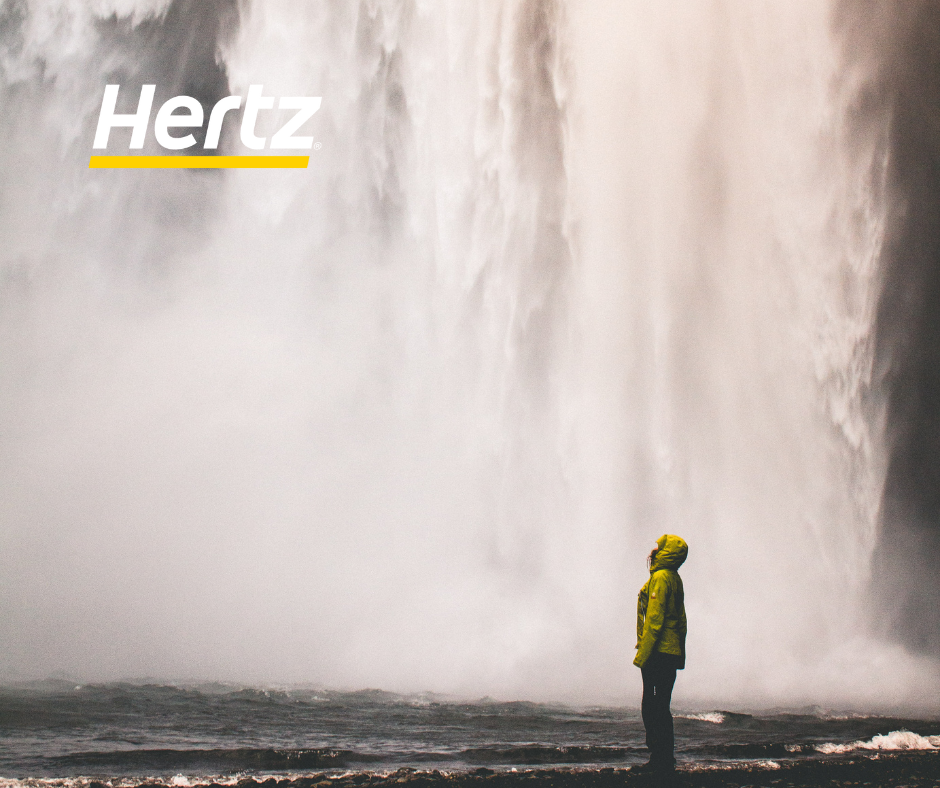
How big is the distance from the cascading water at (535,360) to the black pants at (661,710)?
8.54 metres

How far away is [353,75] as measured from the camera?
22.8 metres

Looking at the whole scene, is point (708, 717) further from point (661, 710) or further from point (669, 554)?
point (669, 554)

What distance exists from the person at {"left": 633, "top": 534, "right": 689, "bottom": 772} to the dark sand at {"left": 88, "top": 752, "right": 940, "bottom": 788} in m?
0.24

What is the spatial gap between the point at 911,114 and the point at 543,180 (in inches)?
363

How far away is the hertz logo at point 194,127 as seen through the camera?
23.6 meters

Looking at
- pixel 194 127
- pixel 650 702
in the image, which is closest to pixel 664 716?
pixel 650 702

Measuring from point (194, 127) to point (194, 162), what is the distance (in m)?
3.07

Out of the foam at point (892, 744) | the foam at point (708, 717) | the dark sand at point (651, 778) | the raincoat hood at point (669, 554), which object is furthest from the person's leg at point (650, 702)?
the foam at point (708, 717)

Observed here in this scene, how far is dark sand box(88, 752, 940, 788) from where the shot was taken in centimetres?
570

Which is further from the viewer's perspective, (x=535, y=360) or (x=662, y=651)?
(x=535, y=360)

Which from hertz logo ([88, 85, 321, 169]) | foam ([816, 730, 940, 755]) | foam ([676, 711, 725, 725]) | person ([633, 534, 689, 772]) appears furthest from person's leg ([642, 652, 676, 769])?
hertz logo ([88, 85, 321, 169])

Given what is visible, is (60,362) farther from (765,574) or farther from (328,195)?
(765,574)

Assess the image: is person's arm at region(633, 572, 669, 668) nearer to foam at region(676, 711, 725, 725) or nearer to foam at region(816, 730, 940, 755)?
foam at region(816, 730, 940, 755)

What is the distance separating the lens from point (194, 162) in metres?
26.9
